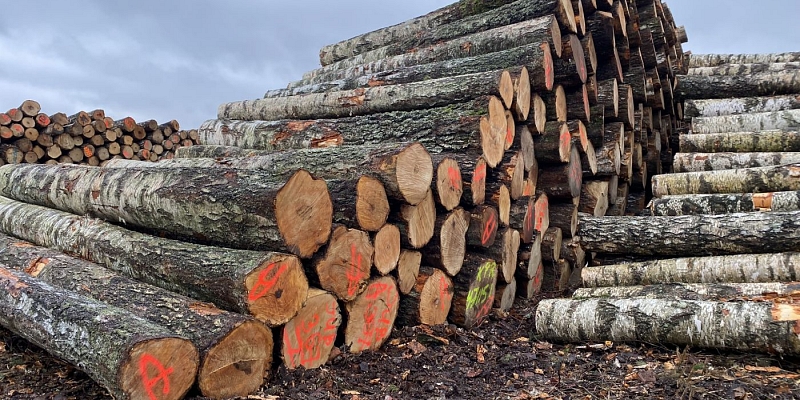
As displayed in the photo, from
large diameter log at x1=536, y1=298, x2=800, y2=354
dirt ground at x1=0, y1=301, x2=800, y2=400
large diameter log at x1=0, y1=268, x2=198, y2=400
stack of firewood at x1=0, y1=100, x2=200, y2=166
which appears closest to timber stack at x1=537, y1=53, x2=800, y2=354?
large diameter log at x1=536, y1=298, x2=800, y2=354

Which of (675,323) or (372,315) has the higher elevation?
(675,323)

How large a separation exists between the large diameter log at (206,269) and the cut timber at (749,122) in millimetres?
8098

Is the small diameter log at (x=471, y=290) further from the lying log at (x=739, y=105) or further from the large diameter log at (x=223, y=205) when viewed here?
the lying log at (x=739, y=105)

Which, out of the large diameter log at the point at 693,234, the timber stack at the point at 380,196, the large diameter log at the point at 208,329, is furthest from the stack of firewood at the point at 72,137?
the large diameter log at the point at 693,234

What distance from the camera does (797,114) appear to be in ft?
26.7

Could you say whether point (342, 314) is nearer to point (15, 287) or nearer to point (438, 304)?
point (438, 304)

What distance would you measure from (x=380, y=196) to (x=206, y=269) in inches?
48.3

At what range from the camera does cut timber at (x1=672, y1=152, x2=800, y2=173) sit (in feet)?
23.0

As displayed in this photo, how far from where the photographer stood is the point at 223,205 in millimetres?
3430

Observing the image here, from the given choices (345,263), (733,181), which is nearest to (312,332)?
(345,263)

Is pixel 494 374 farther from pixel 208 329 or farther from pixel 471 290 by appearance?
pixel 208 329

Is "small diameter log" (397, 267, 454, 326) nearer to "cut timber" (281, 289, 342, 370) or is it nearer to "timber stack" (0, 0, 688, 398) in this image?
"timber stack" (0, 0, 688, 398)

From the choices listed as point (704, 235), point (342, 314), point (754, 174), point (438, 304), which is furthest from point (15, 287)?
point (754, 174)

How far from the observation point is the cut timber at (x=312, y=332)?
130 inches
